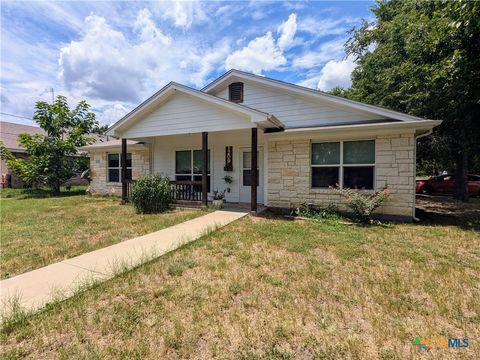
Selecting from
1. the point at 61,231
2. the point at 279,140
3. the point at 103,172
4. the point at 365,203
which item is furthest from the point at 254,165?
the point at 103,172

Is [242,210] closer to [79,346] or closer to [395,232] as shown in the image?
[395,232]

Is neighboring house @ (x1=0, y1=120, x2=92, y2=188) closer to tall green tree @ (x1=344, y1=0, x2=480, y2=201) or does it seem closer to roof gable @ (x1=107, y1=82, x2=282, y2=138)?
roof gable @ (x1=107, y1=82, x2=282, y2=138)

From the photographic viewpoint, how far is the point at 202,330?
7.91 ft

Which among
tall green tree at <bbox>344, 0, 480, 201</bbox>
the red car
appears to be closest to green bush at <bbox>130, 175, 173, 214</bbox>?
tall green tree at <bbox>344, 0, 480, 201</bbox>

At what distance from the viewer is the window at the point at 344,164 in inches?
303

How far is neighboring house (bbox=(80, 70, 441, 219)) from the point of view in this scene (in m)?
7.30

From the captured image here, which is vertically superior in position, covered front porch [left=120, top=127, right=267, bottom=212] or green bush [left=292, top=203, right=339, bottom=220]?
covered front porch [left=120, top=127, right=267, bottom=212]

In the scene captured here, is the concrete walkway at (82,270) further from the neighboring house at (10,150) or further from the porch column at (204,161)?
the neighboring house at (10,150)

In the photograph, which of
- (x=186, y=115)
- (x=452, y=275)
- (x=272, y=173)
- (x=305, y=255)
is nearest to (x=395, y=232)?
(x=452, y=275)

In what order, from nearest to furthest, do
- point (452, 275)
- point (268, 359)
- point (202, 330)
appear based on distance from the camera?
point (268, 359) < point (202, 330) < point (452, 275)

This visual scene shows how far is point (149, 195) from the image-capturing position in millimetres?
8578

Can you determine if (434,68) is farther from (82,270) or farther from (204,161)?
(82,270)

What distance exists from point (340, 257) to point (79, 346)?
12.9ft

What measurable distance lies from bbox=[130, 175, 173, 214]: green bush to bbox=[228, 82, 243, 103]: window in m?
4.63
